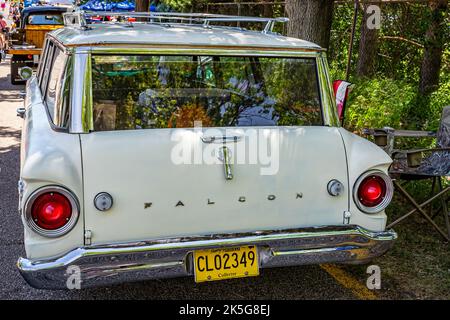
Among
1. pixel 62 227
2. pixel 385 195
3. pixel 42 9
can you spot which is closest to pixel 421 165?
pixel 385 195

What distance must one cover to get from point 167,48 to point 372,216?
171 centimetres

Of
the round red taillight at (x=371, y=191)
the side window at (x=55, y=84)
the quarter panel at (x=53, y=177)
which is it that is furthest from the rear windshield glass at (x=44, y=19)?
the round red taillight at (x=371, y=191)

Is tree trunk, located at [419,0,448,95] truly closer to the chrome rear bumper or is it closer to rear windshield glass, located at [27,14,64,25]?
the chrome rear bumper

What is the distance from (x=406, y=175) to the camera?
486 cm

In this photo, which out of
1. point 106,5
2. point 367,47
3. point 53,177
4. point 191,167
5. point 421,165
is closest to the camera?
point 53,177

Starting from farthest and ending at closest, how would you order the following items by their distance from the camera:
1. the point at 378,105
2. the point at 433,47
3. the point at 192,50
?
1. the point at 433,47
2. the point at 378,105
3. the point at 192,50

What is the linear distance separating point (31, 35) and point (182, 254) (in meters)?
14.9

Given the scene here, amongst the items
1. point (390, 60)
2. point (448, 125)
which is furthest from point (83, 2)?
point (448, 125)

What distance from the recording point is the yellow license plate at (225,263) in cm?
337

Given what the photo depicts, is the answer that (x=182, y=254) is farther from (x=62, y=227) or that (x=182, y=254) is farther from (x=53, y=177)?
(x=53, y=177)

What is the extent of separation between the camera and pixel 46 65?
214 inches

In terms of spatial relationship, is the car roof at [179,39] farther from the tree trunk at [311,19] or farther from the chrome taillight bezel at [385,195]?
the tree trunk at [311,19]

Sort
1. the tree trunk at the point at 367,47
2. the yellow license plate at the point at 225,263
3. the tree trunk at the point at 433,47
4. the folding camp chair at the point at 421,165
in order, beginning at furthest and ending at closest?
the tree trunk at the point at 367,47 < the tree trunk at the point at 433,47 < the folding camp chair at the point at 421,165 < the yellow license plate at the point at 225,263

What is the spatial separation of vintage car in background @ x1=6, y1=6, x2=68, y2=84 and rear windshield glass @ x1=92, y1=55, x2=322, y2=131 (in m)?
12.7
